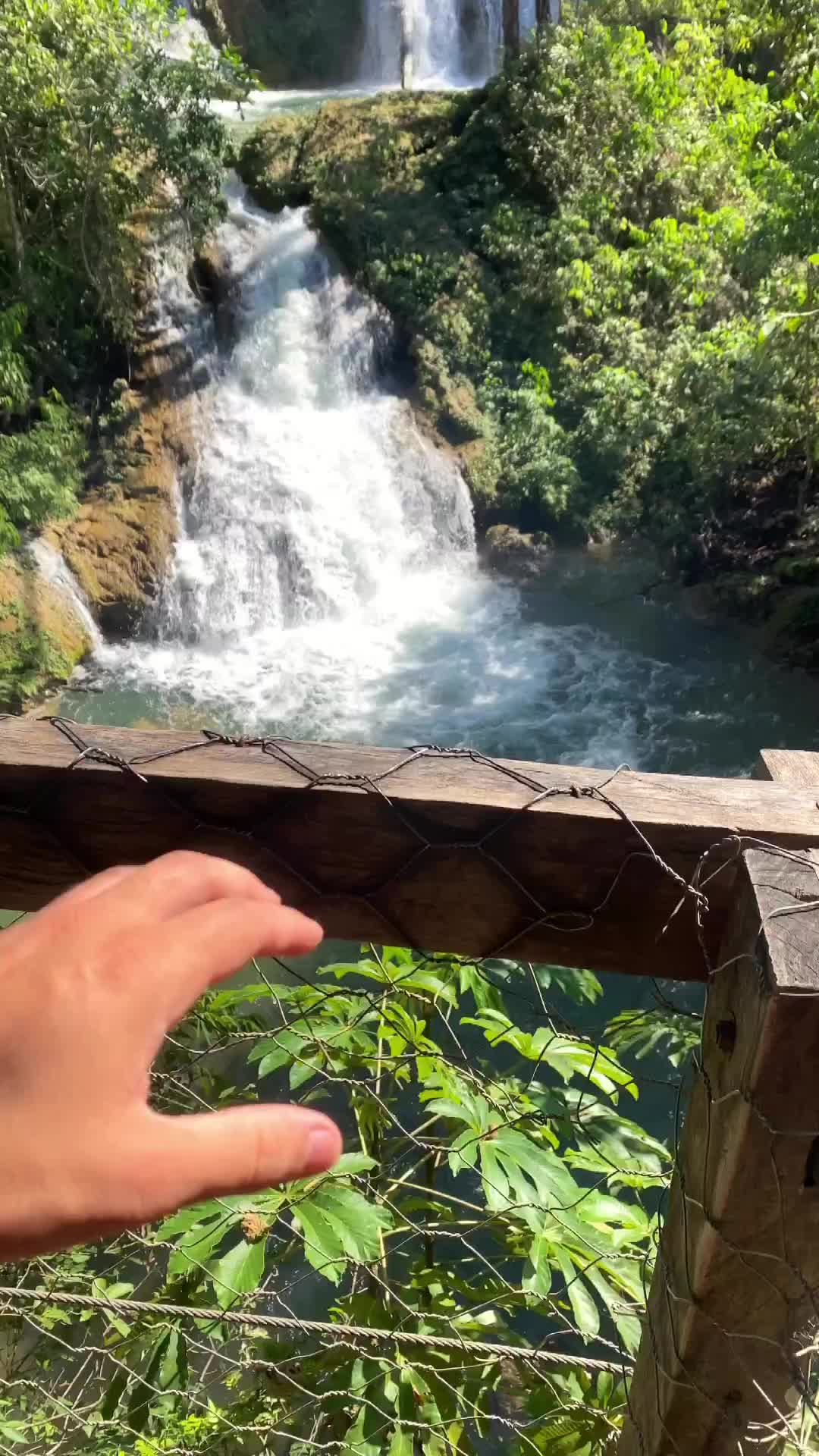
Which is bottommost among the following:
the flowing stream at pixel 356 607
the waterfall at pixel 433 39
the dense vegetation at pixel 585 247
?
the flowing stream at pixel 356 607

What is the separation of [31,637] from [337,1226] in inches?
284

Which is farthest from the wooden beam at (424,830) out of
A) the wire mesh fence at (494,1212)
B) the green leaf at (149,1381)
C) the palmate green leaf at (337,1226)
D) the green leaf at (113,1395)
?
the green leaf at (113,1395)

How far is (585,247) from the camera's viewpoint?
34.3 ft

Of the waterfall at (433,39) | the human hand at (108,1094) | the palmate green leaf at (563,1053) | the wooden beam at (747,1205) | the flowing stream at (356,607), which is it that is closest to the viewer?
the human hand at (108,1094)

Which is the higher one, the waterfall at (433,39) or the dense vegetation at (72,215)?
the waterfall at (433,39)

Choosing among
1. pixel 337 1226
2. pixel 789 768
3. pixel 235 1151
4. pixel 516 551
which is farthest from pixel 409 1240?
pixel 516 551

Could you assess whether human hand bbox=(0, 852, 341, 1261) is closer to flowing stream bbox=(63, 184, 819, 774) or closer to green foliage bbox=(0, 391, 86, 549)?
flowing stream bbox=(63, 184, 819, 774)

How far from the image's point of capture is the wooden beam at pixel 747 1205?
2.10 ft

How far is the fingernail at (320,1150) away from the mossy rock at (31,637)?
718 cm

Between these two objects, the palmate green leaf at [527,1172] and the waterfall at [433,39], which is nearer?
the palmate green leaf at [527,1172]

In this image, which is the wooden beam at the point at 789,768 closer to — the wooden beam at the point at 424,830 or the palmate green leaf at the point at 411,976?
the wooden beam at the point at 424,830

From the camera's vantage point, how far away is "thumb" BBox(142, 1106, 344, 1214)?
0.44 metres

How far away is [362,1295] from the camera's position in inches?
48.1

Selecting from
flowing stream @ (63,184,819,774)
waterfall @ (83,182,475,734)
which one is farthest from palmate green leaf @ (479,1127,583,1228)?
waterfall @ (83,182,475,734)
